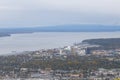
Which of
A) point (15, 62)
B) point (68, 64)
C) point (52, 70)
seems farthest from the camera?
point (15, 62)

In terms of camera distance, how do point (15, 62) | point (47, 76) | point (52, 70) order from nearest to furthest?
1. point (47, 76)
2. point (52, 70)
3. point (15, 62)

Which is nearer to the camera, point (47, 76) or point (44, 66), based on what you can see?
point (47, 76)

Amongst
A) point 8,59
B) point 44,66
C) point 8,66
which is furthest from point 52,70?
point 8,59

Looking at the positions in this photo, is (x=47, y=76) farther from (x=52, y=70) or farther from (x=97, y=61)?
(x=97, y=61)

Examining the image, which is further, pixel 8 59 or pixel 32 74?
pixel 8 59

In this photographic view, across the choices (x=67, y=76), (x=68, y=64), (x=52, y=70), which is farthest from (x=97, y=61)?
(x=67, y=76)

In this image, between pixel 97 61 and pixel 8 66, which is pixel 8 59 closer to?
pixel 8 66

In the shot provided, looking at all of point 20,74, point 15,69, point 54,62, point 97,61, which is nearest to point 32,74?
point 20,74

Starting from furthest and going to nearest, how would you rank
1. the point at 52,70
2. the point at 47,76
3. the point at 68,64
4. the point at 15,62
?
the point at 15,62
the point at 68,64
the point at 52,70
the point at 47,76
